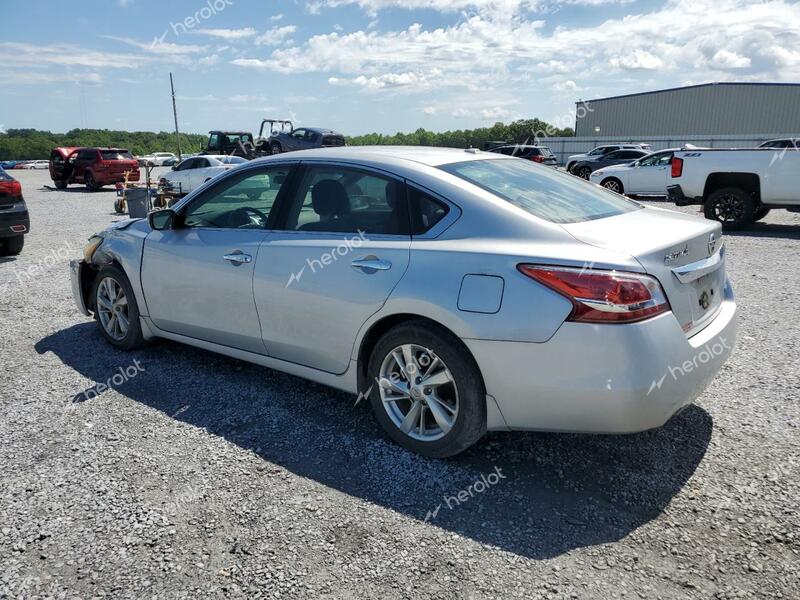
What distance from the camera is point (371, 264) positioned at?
133 inches

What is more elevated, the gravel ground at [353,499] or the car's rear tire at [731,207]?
the car's rear tire at [731,207]

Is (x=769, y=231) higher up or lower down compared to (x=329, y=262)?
lower down

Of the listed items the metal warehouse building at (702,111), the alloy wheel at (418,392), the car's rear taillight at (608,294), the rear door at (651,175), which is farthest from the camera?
the metal warehouse building at (702,111)

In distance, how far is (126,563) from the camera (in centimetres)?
257

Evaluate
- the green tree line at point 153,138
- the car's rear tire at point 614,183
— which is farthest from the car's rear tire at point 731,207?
the green tree line at point 153,138

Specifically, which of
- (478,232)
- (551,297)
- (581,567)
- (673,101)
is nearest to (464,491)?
(581,567)

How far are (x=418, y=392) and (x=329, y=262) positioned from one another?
0.90m

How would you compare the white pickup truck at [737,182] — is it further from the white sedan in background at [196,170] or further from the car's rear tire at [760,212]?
the white sedan in background at [196,170]

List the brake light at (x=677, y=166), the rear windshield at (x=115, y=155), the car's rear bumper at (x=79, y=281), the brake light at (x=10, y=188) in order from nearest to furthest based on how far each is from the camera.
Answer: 1. the car's rear bumper at (x=79, y=281)
2. the brake light at (x=10, y=188)
3. the brake light at (x=677, y=166)
4. the rear windshield at (x=115, y=155)

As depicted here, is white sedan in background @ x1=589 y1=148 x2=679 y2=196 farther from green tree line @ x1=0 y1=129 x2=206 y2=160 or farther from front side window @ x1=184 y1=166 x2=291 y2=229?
green tree line @ x1=0 y1=129 x2=206 y2=160

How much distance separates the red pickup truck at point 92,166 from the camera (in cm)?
2561

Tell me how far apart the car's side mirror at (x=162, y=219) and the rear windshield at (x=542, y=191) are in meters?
2.14

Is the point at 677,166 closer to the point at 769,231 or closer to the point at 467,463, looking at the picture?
the point at 769,231

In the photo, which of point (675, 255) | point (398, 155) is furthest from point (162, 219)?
point (675, 255)
